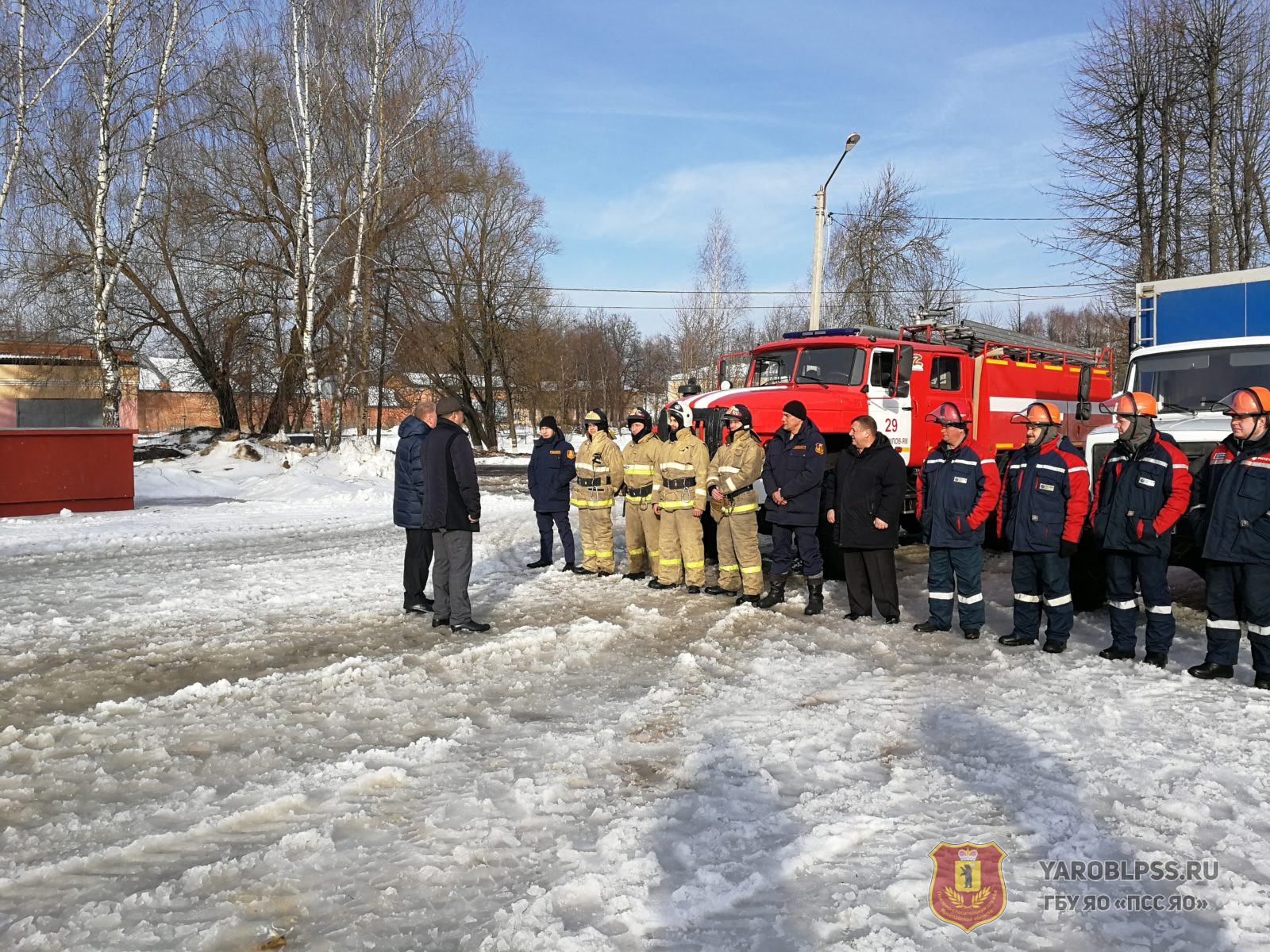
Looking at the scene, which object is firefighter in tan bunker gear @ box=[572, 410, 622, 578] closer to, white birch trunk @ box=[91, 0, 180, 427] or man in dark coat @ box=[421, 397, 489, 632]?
man in dark coat @ box=[421, 397, 489, 632]

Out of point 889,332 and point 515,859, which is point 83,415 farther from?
point 515,859

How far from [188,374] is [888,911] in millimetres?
33127

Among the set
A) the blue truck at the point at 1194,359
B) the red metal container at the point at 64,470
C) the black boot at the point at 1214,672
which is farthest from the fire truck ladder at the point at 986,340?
the red metal container at the point at 64,470

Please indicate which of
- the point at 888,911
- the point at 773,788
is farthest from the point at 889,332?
the point at 888,911

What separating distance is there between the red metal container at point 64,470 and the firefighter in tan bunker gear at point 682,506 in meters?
10.6

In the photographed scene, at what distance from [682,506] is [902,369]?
407cm

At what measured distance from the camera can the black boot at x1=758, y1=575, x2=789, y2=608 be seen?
8.66m

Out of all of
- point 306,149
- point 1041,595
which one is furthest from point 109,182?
point 1041,595

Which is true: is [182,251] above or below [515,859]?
above

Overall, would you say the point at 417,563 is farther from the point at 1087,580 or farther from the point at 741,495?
the point at 1087,580

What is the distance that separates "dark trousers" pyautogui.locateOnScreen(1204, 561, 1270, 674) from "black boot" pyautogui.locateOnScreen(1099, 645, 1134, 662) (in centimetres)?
55

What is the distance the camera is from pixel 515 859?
139 inches

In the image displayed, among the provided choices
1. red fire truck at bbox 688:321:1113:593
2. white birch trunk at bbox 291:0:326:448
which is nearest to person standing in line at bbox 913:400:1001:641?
red fire truck at bbox 688:321:1113:593

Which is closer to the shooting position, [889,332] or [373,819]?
[373,819]
